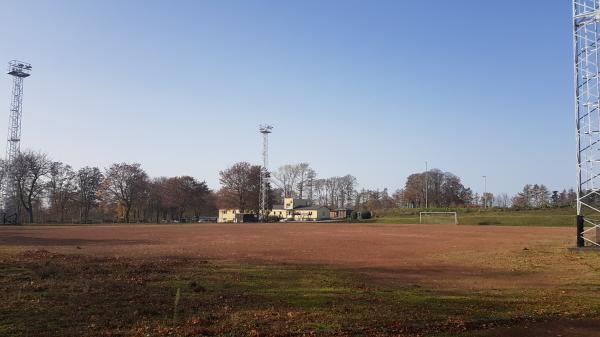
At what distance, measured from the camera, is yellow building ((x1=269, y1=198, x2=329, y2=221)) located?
4759 inches

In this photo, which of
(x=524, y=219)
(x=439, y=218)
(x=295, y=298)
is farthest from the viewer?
(x=439, y=218)

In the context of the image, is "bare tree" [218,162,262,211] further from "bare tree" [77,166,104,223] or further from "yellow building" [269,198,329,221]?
"bare tree" [77,166,104,223]

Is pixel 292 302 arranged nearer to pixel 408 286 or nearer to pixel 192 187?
pixel 408 286

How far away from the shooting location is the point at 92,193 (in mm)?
99812

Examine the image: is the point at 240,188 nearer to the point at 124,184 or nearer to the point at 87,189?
the point at 124,184

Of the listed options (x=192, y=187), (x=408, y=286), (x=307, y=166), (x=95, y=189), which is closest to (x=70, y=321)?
(x=408, y=286)

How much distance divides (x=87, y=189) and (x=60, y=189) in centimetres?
525

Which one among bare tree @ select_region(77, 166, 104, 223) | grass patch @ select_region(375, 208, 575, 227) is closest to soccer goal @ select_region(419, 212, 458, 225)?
grass patch @ select_region(375, 208, 575, 227)

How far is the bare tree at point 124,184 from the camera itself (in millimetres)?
100062

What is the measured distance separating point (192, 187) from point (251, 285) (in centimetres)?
10635

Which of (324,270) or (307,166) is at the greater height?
(307,166)

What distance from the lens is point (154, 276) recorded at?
14188mm

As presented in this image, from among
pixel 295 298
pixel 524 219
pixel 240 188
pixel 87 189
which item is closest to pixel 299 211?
pixel 240 188

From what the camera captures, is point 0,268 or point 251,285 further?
point 0,268
